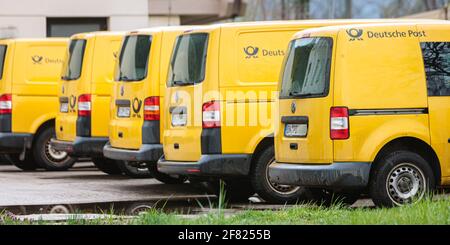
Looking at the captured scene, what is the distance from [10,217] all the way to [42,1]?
20.8m

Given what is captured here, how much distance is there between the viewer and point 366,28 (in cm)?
1231

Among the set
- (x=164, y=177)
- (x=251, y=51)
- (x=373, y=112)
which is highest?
(x=251, y=51)

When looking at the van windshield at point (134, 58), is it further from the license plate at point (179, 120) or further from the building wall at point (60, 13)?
the building wall at point (60, 13)

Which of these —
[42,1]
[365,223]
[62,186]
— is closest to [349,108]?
[365,223]

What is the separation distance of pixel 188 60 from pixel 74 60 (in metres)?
4.96

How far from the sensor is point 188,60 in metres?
14.6

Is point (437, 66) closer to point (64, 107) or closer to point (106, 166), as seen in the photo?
point (64, 107)

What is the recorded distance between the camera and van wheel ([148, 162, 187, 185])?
17.0 meters

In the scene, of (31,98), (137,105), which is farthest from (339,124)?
(31,98)

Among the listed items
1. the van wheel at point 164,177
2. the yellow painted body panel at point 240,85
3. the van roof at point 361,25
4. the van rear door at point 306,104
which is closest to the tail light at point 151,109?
the van wheel at point 164,177

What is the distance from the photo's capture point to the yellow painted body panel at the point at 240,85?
1402cm

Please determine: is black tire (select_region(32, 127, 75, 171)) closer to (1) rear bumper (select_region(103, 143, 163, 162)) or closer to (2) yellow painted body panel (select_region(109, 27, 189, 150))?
(2) yellow painted body panel (select_region(109, 27, 189, 150))

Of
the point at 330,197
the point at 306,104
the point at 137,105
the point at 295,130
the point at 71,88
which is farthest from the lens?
the point at 71,88

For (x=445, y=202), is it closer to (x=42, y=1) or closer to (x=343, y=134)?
(x=343, y=134)
